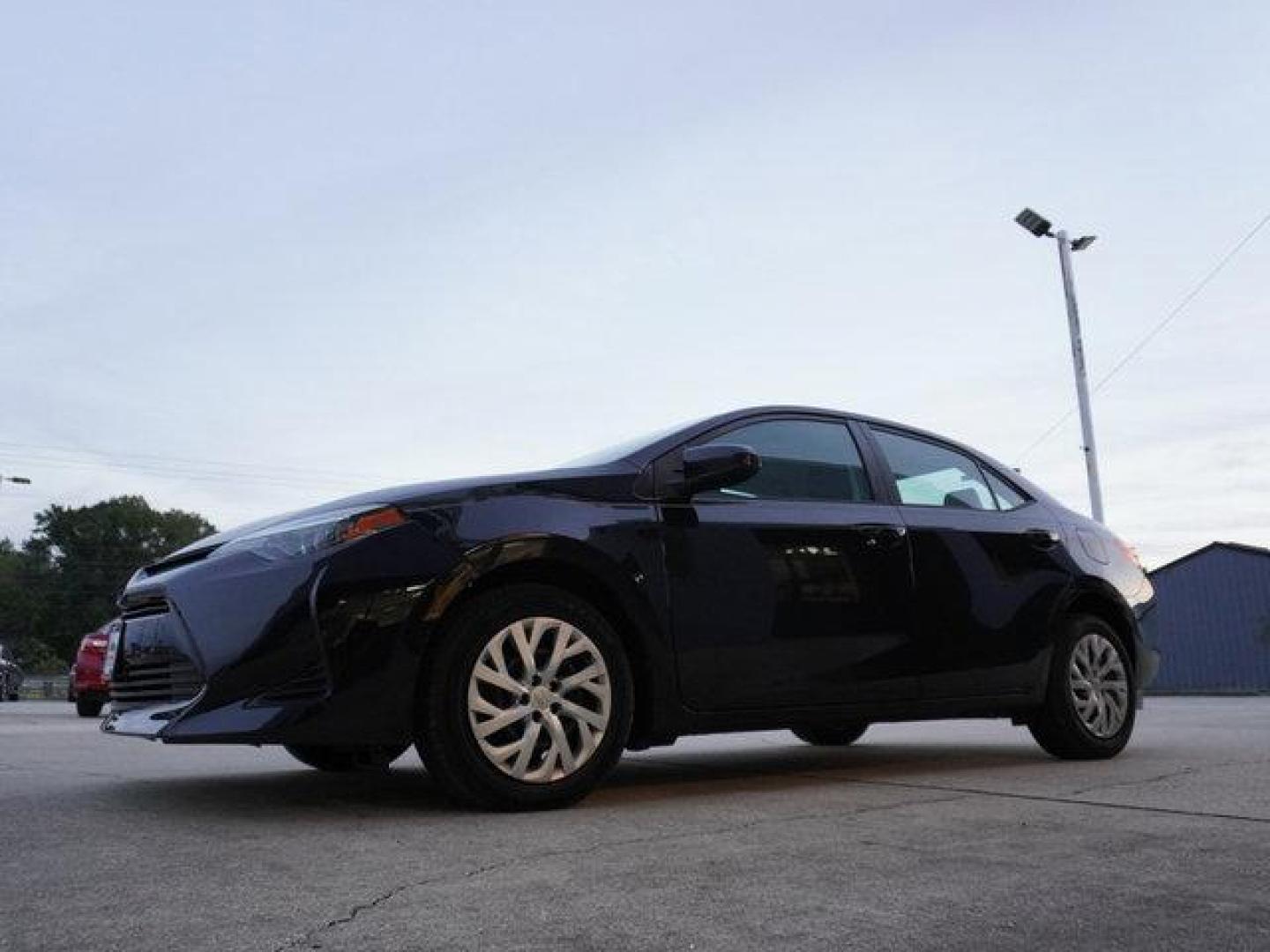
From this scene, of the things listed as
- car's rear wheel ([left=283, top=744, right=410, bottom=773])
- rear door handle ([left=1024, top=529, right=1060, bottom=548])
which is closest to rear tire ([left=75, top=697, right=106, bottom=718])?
car's rear wheel ([left=283, top=744, right=410, bottom=773])

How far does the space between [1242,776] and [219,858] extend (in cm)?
387

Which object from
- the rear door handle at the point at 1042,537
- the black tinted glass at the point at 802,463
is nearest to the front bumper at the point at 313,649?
the black tinted glass at the point at 802,463

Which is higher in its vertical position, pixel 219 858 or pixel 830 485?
pixel 830 485

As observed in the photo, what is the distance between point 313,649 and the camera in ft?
12.5

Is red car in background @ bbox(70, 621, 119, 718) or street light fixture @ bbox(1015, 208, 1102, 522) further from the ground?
street light fixture @ bbox(1015, 208, 1102, 522)

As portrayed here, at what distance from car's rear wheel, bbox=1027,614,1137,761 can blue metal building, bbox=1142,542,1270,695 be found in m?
41.3

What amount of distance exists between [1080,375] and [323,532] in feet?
71.1

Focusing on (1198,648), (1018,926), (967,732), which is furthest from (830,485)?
(1198,648)

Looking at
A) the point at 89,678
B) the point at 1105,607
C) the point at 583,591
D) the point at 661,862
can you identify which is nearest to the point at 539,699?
the point at 583,591

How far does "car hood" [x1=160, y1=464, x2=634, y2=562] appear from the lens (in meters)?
4.07

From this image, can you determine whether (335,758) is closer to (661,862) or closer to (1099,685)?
(661,862)

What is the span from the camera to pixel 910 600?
5.08 m

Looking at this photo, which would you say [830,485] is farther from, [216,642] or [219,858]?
[219,858]

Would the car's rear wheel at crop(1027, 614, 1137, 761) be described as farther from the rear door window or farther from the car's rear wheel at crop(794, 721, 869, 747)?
the car's rear wheel at crop(794, 721, 869, 747)
